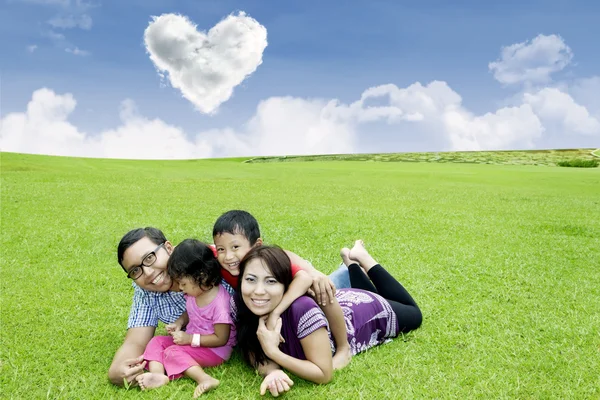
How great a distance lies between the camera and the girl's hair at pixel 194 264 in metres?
3.93

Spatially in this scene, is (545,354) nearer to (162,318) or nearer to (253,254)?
(253,254)

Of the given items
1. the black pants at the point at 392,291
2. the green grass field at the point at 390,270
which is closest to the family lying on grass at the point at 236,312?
the green grass field at the point at 390,270

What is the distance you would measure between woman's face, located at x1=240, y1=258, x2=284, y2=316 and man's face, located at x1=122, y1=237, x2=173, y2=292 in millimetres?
837

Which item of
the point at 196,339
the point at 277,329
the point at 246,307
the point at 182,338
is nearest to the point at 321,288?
the point at 277,329

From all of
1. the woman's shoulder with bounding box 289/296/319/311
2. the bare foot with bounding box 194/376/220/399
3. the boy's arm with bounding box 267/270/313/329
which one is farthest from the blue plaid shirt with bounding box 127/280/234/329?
the woman's shoulder with bounding box 289/296/319/311

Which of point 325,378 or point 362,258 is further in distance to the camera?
point 362,258

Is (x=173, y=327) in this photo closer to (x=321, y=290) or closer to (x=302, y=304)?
(x=302, y=304)

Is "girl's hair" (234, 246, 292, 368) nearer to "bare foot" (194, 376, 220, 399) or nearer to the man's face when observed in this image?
"bare foot" (194, 376, 220, 399)

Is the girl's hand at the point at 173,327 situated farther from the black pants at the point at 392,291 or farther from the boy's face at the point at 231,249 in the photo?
the black pants at the point at 392,291

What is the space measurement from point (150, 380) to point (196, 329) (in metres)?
0.53

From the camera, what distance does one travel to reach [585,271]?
8.06m

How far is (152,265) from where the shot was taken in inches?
163

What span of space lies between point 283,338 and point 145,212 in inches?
373

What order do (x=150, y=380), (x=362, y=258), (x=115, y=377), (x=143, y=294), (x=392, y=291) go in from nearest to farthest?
(x=150, y=380) < (x=115, y=377) < (x=143, y=294) < (x=392, y=291) < (x=362, y=258)
